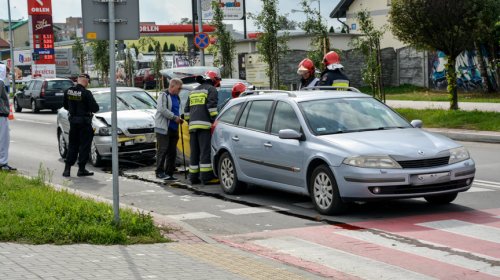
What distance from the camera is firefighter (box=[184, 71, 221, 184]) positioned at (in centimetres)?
1356

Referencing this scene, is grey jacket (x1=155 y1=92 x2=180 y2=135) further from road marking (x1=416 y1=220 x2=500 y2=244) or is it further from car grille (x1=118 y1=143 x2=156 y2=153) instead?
road marking (x1=416 y1=220 x2=500 y2=244)

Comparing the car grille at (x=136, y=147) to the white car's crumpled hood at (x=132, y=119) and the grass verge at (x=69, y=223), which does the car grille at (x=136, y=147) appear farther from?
the grass verge at (x=69, y=223)

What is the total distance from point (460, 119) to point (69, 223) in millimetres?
15662

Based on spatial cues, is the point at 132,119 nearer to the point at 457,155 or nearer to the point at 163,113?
the point at 163,113

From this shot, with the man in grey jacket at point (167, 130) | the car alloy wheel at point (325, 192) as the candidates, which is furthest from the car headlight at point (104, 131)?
the car alloy wheel at point (325, 192)

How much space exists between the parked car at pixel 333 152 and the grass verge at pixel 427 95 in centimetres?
1833

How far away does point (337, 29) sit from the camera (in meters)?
63.0

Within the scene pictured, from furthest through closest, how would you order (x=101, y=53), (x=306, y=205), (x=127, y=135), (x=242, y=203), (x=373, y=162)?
(x=101, y=53), (x=127, y=135), (x=242, y=203), (x=306, y=205), (x=373, y=162)

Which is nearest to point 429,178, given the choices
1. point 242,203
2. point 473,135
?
point 242,203

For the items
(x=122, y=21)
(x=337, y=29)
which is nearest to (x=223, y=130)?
(x=122, y=21)

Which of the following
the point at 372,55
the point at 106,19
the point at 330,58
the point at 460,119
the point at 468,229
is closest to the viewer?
the point at 106,19

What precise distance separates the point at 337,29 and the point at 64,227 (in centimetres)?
5569

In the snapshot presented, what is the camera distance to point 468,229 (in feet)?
30.3

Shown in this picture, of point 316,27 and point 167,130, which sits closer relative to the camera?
point 167,130
